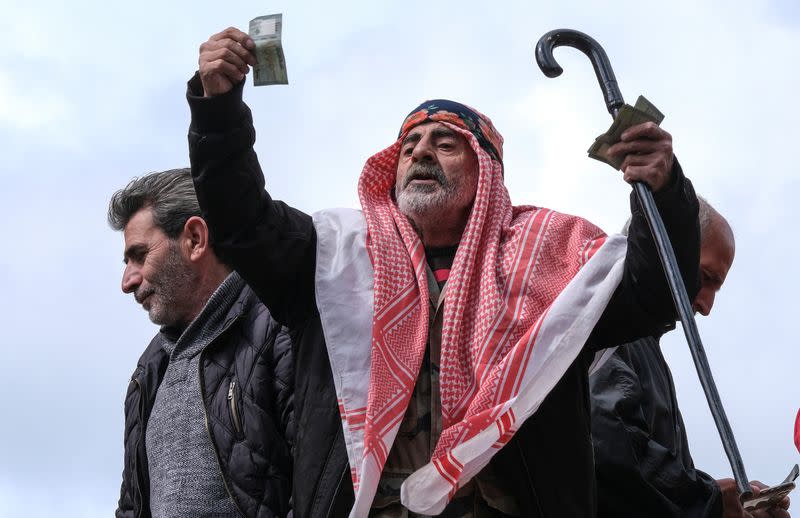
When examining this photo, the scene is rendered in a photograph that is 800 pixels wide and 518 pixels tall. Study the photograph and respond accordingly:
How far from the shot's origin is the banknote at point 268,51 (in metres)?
4.20

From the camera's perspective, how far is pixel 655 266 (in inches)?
167

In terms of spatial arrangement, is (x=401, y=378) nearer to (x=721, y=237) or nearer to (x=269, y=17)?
(x=269, y=17)

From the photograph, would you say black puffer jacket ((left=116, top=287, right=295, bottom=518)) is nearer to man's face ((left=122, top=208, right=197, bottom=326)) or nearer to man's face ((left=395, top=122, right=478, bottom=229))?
man's face ((left=122, top=208, right=197, bottom=326))

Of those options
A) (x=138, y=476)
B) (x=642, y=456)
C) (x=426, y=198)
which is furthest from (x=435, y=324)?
(x=138, y=476)

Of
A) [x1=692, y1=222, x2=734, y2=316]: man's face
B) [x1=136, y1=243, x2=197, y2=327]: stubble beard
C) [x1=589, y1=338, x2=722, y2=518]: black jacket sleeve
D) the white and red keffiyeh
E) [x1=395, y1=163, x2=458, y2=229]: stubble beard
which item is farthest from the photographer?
[x1=692, y1=222, x2=734, y2=316]: man's face

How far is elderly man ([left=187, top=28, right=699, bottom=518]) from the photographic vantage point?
4141 mm

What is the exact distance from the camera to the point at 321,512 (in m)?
4.10

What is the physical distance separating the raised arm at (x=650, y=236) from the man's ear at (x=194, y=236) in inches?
72.5

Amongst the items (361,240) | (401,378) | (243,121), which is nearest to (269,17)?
(243,121)

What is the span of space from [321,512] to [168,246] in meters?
1.77

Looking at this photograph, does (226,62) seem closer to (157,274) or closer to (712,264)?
(157,274)

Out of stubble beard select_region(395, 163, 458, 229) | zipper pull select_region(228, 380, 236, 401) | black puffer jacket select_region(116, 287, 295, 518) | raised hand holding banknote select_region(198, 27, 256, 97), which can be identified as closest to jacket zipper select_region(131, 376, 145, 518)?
black puffer jacket select_region(116, 287, 295, 518)

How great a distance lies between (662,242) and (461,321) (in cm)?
74

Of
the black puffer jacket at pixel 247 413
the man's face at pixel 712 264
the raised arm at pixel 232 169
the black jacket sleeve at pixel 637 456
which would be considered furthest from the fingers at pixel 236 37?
the man's face at pixel 712 264
